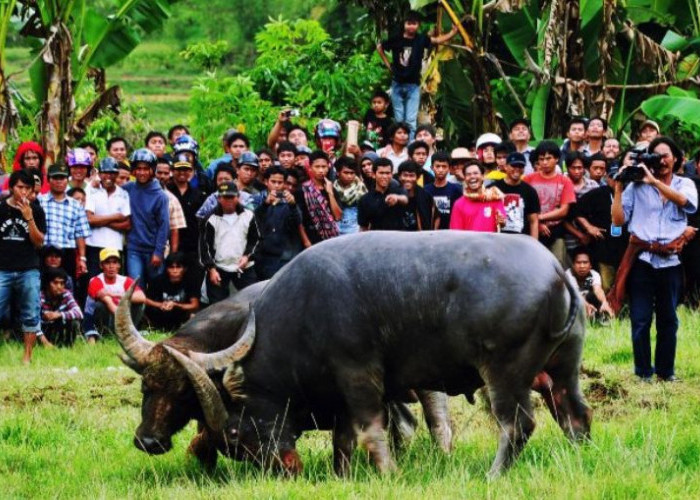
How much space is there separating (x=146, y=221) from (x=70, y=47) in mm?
3241

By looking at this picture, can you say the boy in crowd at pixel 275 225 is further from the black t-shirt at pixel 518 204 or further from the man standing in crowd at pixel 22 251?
the man standing in crowd at pixel 22 251

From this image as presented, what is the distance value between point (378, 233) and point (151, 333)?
256 inches

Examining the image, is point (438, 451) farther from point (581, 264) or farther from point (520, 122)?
point (520, 122)

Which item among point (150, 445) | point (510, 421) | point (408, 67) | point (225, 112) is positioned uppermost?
point (408, 67)

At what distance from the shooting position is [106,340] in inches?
603

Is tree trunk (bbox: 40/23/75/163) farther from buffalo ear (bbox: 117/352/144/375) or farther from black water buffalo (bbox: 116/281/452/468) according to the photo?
buffalo ear (bbox: 117/352/144/375)

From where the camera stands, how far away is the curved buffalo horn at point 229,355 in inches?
362

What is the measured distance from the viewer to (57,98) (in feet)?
57.2

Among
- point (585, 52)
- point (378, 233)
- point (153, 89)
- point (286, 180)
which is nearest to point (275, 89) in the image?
point (585, 52)

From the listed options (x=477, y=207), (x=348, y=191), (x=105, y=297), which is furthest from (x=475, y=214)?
(x=105, y=297)

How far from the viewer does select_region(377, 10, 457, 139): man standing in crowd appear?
18188 millimetres

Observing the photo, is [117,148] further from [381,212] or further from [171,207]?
[381,212]

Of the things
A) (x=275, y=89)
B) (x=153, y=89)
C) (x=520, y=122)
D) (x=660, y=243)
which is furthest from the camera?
(x=153, y=89)

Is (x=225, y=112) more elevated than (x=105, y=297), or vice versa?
(x=225, y=112)
